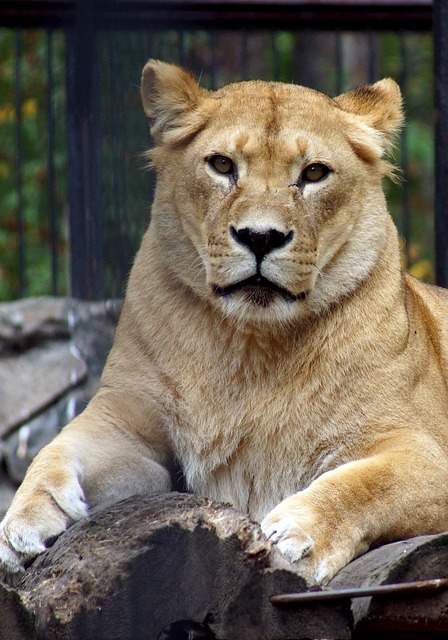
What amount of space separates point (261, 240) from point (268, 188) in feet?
0.66

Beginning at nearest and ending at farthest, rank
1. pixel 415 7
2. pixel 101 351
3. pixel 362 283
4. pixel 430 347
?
1. pixel 362 283
2. pixel 430 347
3. pixel 415 7
4. pixel 101 351

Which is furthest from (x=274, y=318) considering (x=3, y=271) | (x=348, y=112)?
(x=3, y=271)

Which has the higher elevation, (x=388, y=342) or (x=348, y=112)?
(x=348, y=112)

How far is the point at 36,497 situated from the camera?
273 centimetres

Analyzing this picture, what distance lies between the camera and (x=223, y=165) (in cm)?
311

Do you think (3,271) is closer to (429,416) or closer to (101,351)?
(101,351)

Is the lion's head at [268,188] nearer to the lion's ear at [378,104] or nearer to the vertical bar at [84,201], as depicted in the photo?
the lion's ear at [378,104]

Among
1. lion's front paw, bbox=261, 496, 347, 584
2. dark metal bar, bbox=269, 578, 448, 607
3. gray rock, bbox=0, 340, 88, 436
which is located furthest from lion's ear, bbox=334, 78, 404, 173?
gray rock, bbox=0, 340, 88, 436

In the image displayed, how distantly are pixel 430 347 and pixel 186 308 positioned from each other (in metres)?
0.74

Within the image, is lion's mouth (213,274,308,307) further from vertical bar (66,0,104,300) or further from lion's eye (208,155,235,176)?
vertical bar (66,0,104,300)

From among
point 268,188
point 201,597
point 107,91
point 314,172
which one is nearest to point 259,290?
point 268,188

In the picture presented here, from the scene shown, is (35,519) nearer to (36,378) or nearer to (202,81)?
(36,378)

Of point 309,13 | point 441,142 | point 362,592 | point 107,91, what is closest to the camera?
point 362,592

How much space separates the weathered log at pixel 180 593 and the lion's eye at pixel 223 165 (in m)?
1.18
